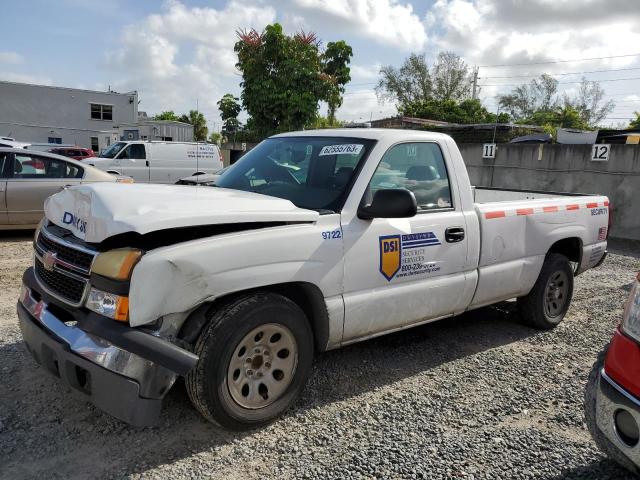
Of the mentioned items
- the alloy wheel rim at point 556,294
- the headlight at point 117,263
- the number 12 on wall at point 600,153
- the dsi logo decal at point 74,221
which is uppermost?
the number 12 on wall at point 600,153

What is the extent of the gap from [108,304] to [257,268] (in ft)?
2.63

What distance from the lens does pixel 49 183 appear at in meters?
8.65

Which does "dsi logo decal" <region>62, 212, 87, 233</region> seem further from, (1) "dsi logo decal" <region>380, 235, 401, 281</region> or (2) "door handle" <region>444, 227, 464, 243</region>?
(2) "door handle" <region>444, 227, 464, 243</region>

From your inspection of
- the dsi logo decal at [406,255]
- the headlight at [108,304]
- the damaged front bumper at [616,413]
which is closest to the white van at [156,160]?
the dsi logo decal at [406,255]

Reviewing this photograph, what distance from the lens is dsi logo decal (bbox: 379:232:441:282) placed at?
11.9 ft

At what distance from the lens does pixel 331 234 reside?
11.0ft

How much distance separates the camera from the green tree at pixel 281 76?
2214 centimetres

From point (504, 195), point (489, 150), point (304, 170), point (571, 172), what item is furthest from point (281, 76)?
point (304, 170)

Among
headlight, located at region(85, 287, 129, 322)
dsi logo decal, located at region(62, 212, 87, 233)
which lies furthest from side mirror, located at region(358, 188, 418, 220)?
dsi logo decal, located at region(62, 212, 87, 233)

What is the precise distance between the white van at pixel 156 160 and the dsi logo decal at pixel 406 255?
14305 mm

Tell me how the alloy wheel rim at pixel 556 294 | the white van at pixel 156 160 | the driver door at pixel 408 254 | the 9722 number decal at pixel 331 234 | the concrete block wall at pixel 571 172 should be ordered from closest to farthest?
the 9722 number decal at pixel 331 234, the driver door at pixel 408 254, the alloy wheel rim at pixel 556 294, the concrete block wall at pixel 571 172, the white van at pixel 156 160

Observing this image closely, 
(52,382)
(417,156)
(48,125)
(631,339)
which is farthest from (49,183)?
(48,125)

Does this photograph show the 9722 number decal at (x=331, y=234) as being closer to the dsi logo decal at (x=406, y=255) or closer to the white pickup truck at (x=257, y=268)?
the white pickup truck at (x=257, y=268)

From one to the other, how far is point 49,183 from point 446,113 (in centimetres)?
3503
